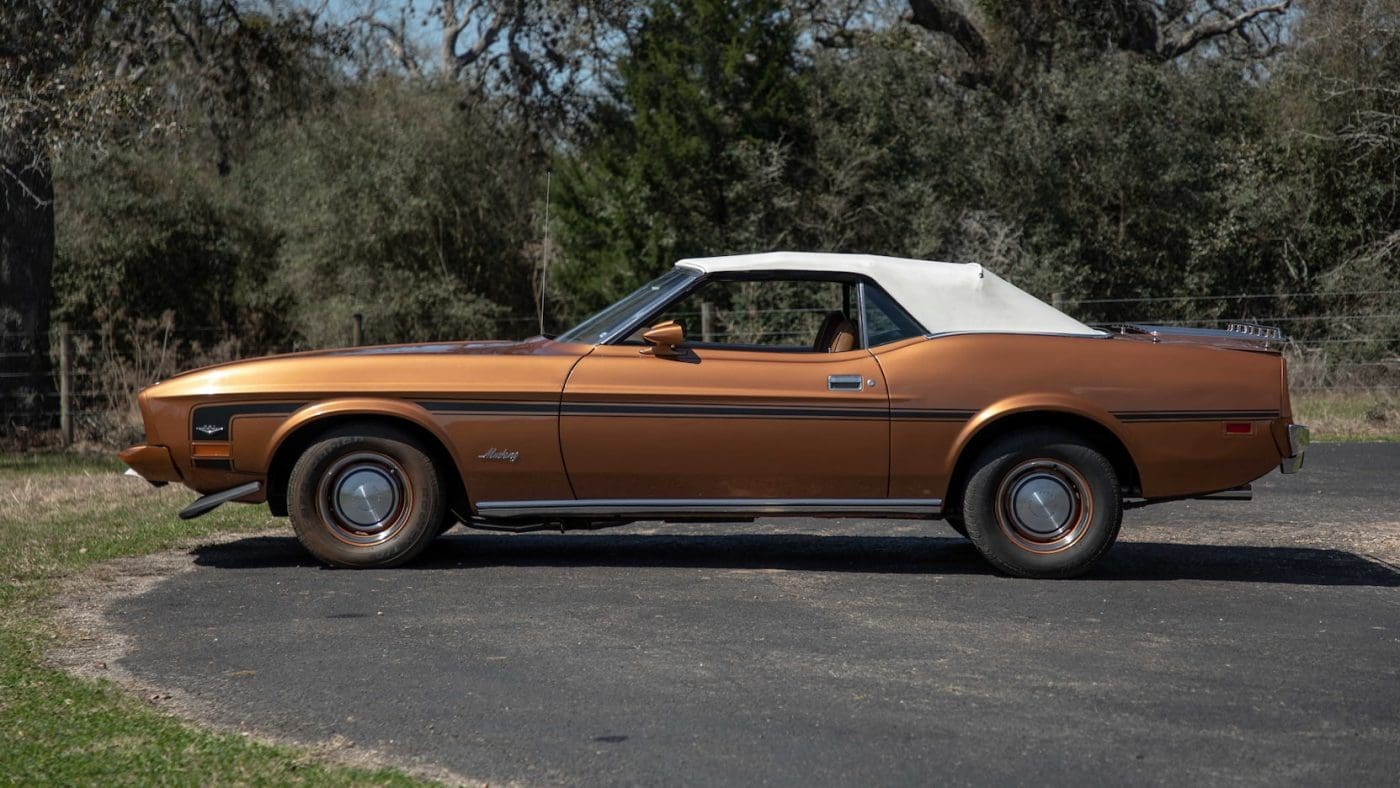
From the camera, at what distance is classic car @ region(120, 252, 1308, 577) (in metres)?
7.50

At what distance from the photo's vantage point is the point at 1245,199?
24.8 m

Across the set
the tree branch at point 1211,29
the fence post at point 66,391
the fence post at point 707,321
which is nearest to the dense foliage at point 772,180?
the tree branch at point 1211,29

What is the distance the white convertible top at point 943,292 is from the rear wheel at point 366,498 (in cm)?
173

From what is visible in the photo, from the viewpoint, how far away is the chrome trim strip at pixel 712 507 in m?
7.53

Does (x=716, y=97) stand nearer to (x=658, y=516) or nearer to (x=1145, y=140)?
(x=1145, y=140)

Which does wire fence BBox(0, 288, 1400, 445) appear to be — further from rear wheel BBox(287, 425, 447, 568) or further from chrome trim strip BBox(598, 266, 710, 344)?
rear wheel BBox(287, 425, 447, 568)

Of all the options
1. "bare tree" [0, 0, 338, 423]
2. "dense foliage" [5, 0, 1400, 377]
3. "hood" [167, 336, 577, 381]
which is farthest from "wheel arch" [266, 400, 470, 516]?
"dense foliage" [5, 0, 1400, 377]

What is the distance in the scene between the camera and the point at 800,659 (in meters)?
5.80

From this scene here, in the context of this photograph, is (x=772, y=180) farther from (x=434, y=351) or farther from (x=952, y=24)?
(x=434, y=351)

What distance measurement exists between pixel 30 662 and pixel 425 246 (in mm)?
19636

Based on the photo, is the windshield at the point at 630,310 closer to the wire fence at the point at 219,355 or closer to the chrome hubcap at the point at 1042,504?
the chrome hubcap at the point at 1042,504

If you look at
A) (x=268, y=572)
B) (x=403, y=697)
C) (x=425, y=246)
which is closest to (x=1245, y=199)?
(x=425, y=246)

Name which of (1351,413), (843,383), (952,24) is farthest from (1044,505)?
(952,24)

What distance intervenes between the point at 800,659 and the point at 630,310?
2.58m
